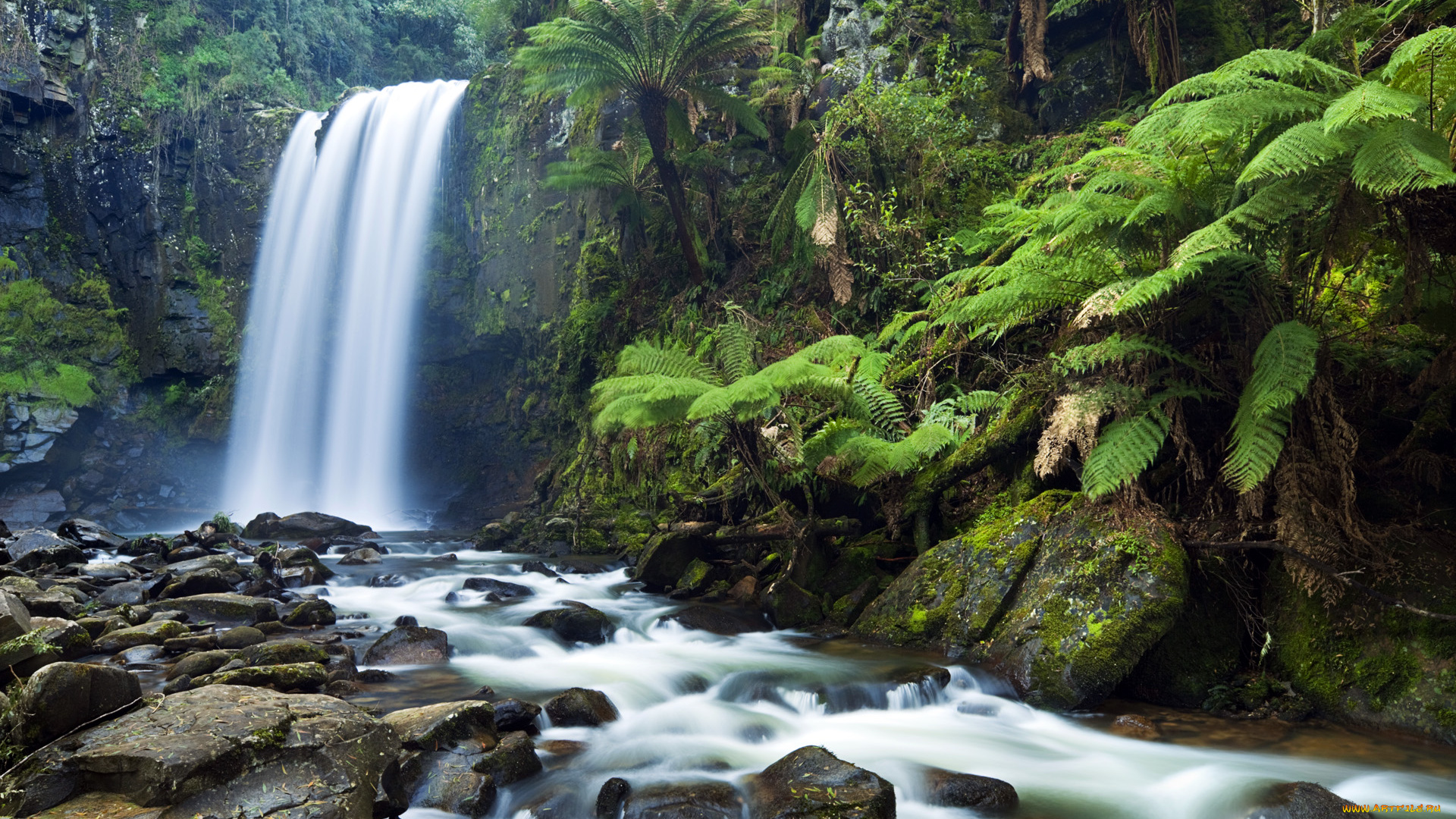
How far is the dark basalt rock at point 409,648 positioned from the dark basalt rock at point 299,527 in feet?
23.4

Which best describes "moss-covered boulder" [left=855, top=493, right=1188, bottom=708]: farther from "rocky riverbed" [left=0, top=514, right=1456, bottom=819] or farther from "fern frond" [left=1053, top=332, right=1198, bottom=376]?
"fern frond" [left=1053, top=332, right=1198, bottom=376]

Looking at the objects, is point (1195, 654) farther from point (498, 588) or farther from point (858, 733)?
point (498, 588)

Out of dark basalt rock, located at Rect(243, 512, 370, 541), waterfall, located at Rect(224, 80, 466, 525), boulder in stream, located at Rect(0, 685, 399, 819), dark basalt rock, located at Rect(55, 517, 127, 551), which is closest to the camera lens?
boulder in stream, located at Rect(0, 685, 399, 819)

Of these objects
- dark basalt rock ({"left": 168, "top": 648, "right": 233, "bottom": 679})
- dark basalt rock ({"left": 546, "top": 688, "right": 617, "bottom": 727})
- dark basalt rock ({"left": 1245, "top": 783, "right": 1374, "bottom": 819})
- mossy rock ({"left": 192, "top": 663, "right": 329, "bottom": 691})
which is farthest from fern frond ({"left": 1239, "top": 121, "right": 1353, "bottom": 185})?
dark basalt rock ({"left": 168, "top": 648, "right": 233, "bottom": 679})

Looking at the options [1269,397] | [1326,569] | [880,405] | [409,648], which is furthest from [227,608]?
[1326,569]

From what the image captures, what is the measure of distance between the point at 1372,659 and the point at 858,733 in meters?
2.40

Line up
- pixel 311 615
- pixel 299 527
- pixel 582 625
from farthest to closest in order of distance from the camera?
pixel 299 527, pixel 311 615, pixel 582 625

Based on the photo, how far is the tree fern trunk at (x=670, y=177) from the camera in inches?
379

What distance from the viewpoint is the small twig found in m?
3.46

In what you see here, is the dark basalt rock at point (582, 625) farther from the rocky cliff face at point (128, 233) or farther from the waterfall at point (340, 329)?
the rocky cliff face at point (128, 233)

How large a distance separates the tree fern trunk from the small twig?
746 cm

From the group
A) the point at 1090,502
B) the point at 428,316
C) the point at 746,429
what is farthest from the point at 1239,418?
the point at 428,316

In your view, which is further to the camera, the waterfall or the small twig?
the waterfall

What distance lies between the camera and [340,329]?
17.1 meters
